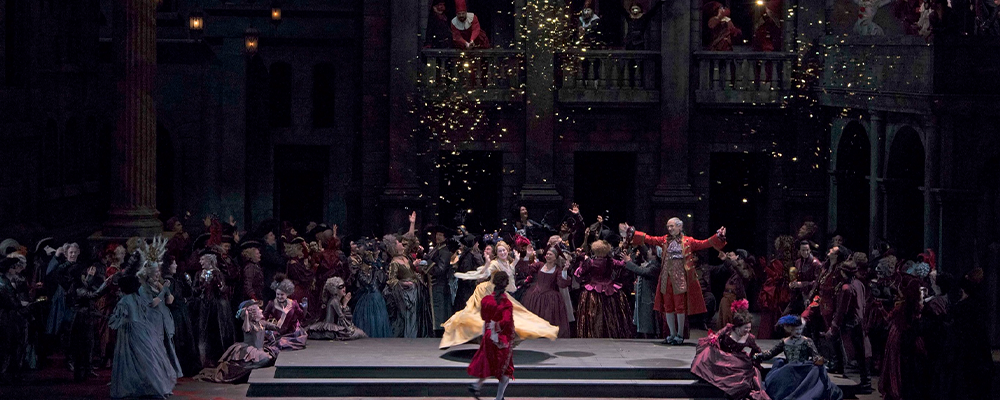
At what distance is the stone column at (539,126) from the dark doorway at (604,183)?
1140 mm

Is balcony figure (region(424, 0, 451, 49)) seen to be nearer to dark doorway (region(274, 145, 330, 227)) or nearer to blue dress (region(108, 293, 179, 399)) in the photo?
dark doorway (region(274, 145, 330, 227))

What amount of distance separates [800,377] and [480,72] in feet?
34.8

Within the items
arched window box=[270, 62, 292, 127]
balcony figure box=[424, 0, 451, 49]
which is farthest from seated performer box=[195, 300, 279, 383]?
arched window box=[270, 62, 292, 127]

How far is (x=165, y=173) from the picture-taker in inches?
1224

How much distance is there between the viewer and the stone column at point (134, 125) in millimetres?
25219

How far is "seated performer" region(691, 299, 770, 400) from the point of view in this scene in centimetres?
1905

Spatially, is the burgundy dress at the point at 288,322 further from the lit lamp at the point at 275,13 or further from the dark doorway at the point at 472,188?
the lit lamp at the point at 275,13

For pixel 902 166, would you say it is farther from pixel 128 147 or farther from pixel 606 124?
pixel 128 147

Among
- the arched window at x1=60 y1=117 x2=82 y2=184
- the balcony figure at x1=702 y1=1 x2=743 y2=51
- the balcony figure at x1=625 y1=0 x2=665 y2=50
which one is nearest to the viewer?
the balcony figure at x1=625 y1=0 x2=665 y2=50

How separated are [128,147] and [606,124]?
7.79 metres

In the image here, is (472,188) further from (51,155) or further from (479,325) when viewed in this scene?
(479,325)

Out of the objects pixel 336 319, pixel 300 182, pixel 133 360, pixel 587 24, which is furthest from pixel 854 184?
pixel 133 360

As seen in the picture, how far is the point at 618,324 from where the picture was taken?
73.4ft

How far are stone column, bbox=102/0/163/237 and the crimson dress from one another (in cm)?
789
